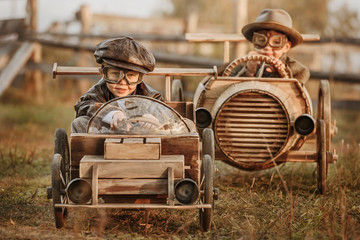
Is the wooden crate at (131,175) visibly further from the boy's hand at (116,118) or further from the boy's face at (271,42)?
the boy's face at (271,42)

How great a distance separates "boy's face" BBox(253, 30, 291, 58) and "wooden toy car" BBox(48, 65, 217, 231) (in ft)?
6.63

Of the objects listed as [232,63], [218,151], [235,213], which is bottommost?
[235,213]

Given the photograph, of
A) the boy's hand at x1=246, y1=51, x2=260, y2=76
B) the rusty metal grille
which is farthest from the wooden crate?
the boy's hand at x1=246, y1=51, x2=260, y2=76

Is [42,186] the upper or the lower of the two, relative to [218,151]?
lower

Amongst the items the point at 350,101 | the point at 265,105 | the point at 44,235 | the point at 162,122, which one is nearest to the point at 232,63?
the point at 265,105

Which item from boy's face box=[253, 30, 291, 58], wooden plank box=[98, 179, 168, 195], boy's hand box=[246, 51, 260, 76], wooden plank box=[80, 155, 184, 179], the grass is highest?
boy's face box=[253, 30, 291, 58]

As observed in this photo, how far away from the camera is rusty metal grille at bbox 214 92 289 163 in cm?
516

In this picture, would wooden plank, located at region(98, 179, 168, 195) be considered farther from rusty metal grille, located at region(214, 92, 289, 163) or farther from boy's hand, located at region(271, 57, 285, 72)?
boy's hand, located at region(271, 57, 285, 72)

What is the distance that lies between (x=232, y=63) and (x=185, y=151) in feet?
6.34

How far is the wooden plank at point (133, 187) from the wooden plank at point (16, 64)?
7373 millimetres

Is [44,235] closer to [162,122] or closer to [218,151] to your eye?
[162,122]

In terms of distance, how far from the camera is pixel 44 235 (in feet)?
11.9

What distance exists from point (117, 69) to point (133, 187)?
1.23 meters

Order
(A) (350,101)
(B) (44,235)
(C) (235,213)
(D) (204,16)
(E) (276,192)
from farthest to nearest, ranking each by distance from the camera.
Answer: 1. (D) (204,16)
2. (A) (350,101)
3. (E) (276,192)
4. (C) (235,213)
5. (B) (44,235)
